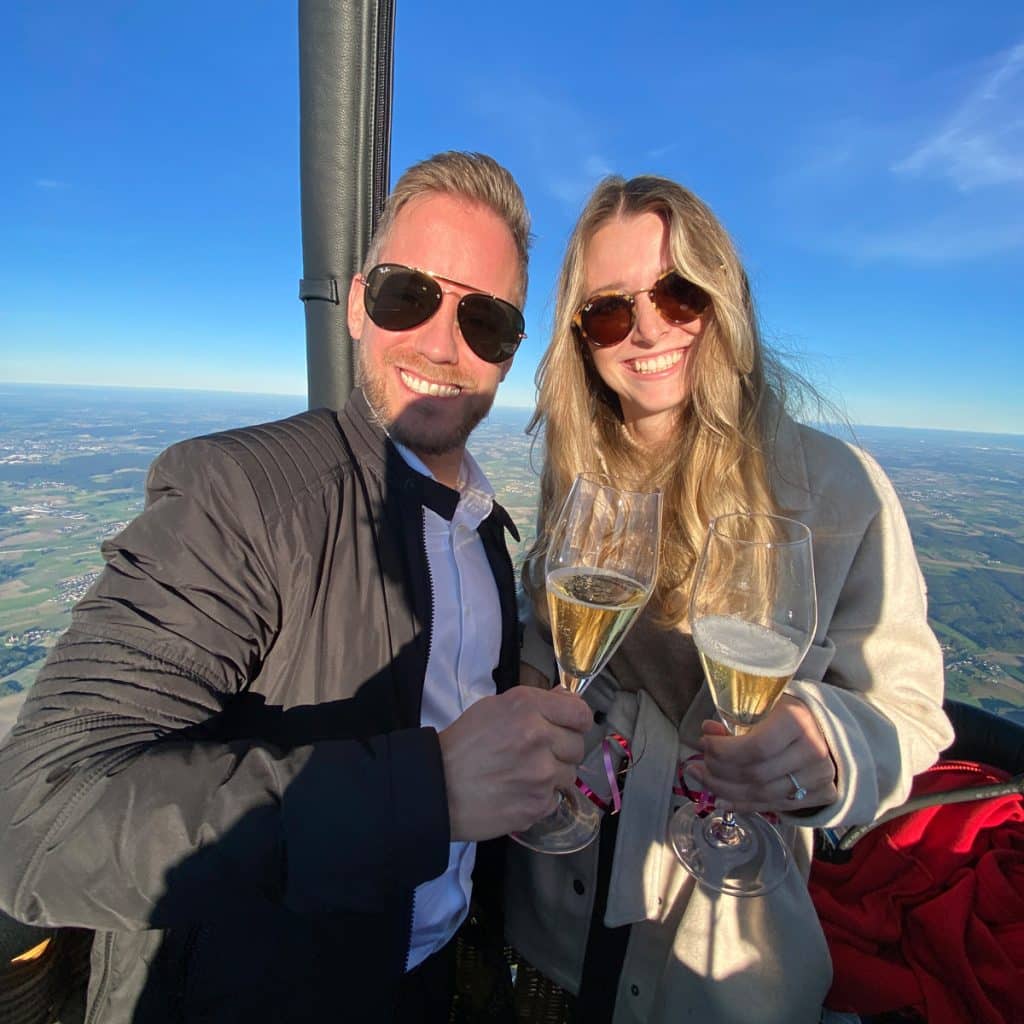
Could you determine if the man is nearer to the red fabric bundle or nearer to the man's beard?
the man's beard

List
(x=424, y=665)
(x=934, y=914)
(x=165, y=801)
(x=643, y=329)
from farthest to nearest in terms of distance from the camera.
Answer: (x=643, y=329)
(x=934, y=914)
(x=424, y=665)
(x=165, y=801)

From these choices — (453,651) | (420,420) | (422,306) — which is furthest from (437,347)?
(453,651)

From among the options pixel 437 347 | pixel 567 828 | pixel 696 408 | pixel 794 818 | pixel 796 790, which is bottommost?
pixel 567 828

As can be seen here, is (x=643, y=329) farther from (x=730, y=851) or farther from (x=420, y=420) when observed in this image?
(x=730, y=851)

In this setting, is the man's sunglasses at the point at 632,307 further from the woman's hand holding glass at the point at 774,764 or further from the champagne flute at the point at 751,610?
the woman's hand holding glass at the point at 774,764

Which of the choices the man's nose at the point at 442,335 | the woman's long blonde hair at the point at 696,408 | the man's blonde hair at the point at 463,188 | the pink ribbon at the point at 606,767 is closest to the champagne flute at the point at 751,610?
the pink ribbon at the point at 606,767

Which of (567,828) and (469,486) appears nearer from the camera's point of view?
(567,828)

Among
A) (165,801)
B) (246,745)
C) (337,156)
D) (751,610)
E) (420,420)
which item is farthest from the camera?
(337,156)

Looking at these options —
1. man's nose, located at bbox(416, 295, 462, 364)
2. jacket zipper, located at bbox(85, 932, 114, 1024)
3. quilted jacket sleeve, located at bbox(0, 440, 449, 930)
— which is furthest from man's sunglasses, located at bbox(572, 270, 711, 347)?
jacket zipper, located at bbox(85, 932, 114, 1024)
